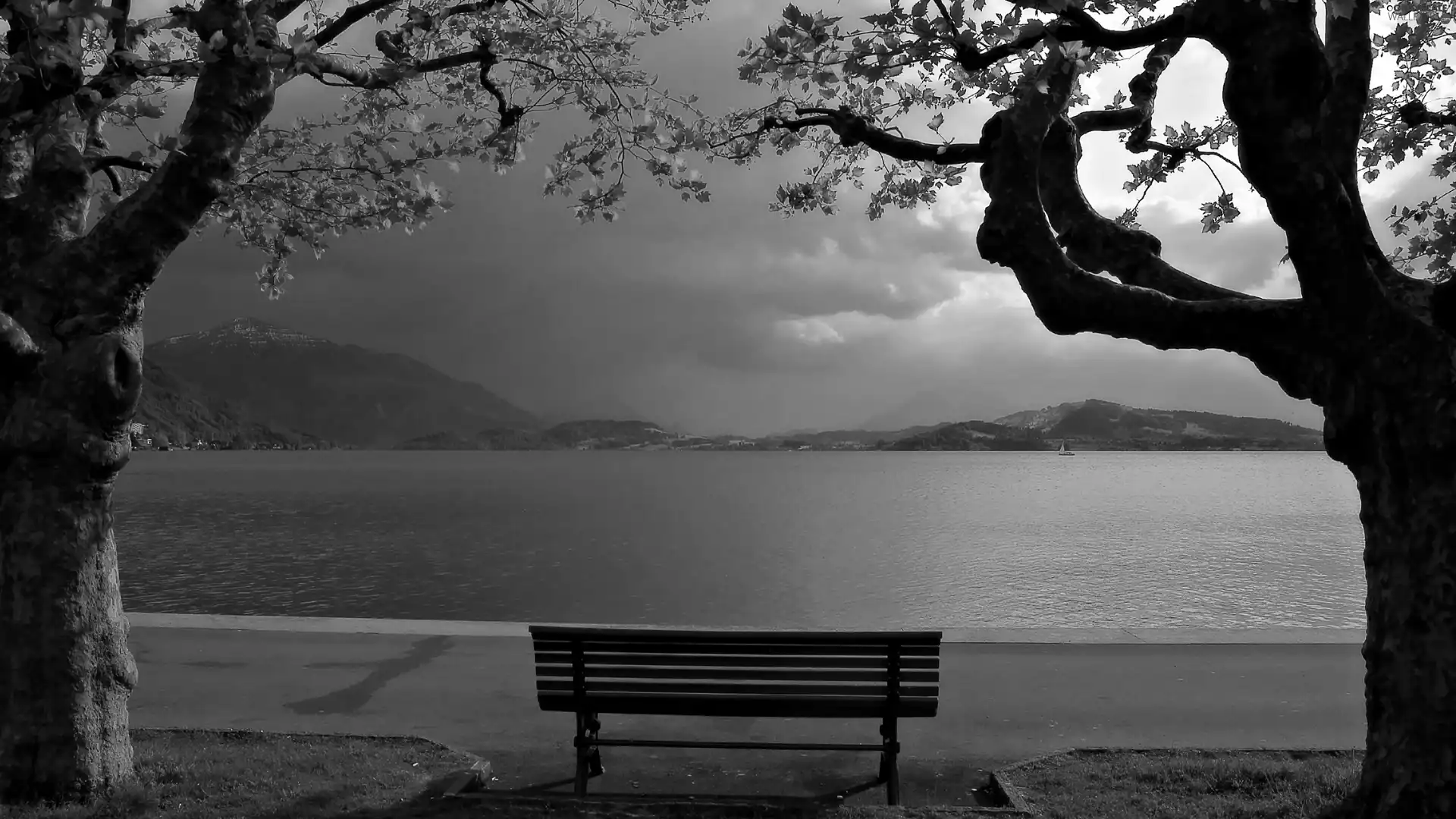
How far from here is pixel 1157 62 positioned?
852 centimetres

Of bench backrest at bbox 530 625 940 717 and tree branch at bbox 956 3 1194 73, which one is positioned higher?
tree branch at bbox 956 3 1194 73

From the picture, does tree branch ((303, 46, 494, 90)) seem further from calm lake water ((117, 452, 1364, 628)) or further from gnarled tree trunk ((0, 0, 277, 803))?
calm lake water ((117, 452, 1364, 628))

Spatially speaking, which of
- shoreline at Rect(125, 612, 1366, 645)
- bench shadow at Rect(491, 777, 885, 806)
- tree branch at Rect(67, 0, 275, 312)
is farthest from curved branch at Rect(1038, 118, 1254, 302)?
tree branch at Rect(67, 0, 275, 312)

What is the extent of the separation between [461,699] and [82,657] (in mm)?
3280

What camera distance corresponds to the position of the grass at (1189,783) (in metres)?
5.68

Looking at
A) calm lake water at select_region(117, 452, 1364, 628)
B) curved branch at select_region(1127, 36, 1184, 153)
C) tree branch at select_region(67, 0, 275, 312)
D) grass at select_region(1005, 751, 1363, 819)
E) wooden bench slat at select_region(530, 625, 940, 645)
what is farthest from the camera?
calm lake water at select_region(117, 452, 1364, 628)

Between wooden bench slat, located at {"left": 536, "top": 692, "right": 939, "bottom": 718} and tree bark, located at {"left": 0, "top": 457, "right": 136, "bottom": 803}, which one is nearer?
tree bark, located at {"left": 0, "top": 457, "right": 136, "bottom": 803}

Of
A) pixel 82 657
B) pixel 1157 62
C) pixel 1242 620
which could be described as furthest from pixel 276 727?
pixel 1242 620

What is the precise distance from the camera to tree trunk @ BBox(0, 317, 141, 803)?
571cm

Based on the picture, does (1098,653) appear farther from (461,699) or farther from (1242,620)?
(1242,620)

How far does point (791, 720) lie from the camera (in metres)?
7.88

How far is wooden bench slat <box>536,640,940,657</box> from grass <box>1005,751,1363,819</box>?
1211 mm

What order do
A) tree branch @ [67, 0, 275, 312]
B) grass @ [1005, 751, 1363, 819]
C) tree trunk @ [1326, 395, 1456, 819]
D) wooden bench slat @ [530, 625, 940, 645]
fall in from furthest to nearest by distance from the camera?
1. wooden bench slat @ [530, 625, 940, 645]
2. tree branch @ [67, 0, 275, 312]
3. grass @ [1005, 751, 1363, 819]
4. tree trunk @ [1326, 395, 1456, 819]

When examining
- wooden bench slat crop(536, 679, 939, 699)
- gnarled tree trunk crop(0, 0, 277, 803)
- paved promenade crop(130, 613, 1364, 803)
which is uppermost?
gnarled tree trunk crop(0, 0, 277, 803)
